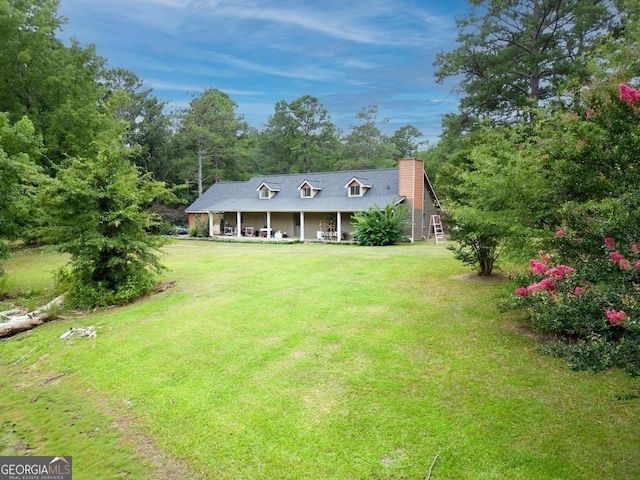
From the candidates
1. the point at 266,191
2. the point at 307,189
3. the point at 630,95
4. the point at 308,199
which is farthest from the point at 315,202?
the point at 630,95

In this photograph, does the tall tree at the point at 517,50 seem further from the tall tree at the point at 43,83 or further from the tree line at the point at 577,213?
the tall tree at the point at 43,83

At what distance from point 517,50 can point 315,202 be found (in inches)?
579

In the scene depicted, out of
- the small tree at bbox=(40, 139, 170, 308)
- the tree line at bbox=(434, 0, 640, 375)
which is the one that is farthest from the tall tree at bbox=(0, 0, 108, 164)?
the tree line at bbox=(434, 0, 640, 375)

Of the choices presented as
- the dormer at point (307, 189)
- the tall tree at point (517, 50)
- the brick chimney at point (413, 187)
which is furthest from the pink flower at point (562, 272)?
the dormer at point (307, 189)

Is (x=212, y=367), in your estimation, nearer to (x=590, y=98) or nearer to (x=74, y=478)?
(x=74, y=478)

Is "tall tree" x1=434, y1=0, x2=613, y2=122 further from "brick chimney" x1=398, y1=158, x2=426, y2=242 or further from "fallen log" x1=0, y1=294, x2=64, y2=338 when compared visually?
"fallen log" x1=0, y1=294, x2=64, y2=338

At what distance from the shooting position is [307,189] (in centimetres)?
2775

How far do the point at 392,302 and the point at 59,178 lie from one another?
910 cm

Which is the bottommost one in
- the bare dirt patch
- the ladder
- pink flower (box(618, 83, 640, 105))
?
the bare dirt patch

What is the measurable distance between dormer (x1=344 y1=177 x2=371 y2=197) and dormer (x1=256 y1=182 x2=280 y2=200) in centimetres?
639

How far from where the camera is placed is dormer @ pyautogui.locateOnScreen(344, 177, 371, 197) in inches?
1006

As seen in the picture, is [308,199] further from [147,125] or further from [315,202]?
[147,125]

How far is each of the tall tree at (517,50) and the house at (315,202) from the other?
5.44 m

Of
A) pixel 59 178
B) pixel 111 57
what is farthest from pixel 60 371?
pixel 111 57
